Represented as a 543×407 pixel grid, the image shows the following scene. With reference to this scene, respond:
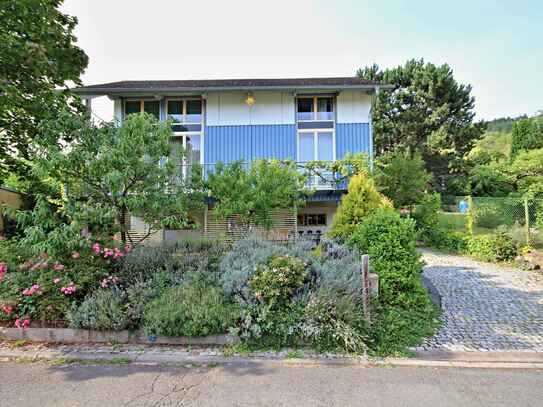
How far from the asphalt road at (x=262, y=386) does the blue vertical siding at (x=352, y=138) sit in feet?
33.5

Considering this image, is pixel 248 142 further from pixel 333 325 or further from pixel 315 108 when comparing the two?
pixel 333 325

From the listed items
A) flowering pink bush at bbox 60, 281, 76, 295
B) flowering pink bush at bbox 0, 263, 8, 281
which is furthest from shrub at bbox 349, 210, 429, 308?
flowering pink bush at bbox 0, 263, 8, 281

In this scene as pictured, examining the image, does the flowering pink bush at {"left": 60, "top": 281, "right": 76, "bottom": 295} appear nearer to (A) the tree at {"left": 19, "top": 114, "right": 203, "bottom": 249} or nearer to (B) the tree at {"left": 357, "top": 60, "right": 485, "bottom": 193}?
(A) the tree at {"left": 19, "top": 114, "right": 203, "bottom": 249}

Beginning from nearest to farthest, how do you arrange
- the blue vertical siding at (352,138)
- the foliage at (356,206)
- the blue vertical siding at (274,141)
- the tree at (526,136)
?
the foliage at (356,206)
the blue vertical siding at (352,138)
the blue vertical siding at (274,141)
the tree at (526,136)

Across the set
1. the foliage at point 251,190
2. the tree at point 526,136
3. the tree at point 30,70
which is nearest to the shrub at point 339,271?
the foliage at point 251,190

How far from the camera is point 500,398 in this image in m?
2.64

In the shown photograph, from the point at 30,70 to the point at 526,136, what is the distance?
25042 millimetres

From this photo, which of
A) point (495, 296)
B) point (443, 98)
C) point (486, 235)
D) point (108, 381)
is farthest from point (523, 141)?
point (108, 381)

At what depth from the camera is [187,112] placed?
1287 cm

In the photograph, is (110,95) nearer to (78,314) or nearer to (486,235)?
(78,314)

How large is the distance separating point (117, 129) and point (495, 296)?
309 inches

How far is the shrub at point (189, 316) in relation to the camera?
355 cm

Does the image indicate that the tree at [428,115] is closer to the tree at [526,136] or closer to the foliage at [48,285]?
the tree at [526,136]

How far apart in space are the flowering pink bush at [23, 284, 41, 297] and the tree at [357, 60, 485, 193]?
23.1 meters
